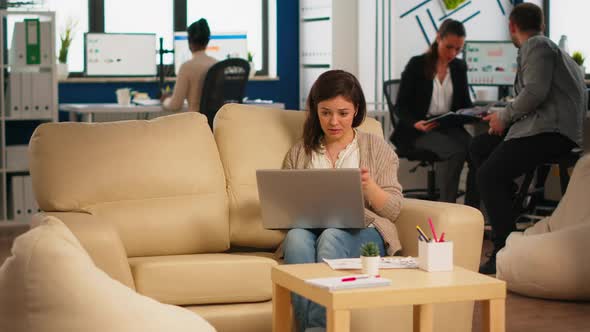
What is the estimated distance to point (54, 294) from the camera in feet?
6.50

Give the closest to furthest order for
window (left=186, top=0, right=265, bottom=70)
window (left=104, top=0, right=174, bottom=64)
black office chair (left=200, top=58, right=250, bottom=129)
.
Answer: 1. black office chair (left=200, top=58, right=250, bottom=129)
2. window (left=104, top=0, right=174, bottom=64)
3. window (left=186, top=0, right=265, bottom=70)

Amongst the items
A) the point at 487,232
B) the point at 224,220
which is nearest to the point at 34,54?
the point at 487,232

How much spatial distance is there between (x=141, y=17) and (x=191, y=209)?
5211 millimetres

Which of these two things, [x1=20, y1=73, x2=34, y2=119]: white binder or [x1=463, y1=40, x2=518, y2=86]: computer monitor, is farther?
[x1=463, y1=40, x2=518, y2=86]: computer monitor

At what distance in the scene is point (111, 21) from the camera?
8367 mm

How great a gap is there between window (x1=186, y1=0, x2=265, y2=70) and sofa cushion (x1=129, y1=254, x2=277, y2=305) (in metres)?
5.54

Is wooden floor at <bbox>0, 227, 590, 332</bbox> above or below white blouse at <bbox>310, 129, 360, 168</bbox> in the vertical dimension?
below

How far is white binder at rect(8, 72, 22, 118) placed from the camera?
22.2 feet

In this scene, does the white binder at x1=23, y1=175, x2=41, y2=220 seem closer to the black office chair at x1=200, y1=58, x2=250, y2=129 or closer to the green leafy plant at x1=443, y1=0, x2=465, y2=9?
the black office chair at x1=200, y1=58, x2=250, y2=129

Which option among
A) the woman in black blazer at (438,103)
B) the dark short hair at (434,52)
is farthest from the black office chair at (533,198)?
the dark short hair at (434,52)

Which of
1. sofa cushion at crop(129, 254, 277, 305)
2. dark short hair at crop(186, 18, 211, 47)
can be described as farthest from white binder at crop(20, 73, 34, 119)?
sofa cushion at crop(129, 254, 277, 305)

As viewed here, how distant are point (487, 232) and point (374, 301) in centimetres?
384

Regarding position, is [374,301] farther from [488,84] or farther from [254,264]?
[488,84]

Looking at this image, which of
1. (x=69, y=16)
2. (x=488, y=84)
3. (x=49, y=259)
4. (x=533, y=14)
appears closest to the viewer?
(x=49, y=259)
